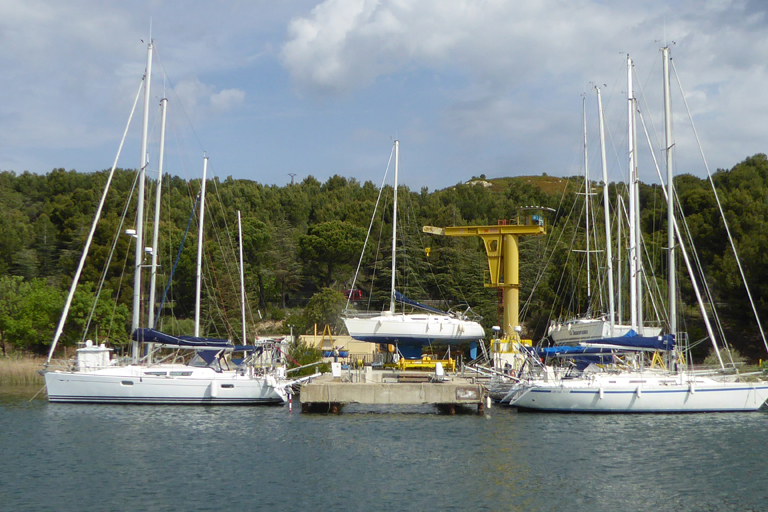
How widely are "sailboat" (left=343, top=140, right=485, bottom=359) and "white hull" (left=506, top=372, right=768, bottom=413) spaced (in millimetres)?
12444

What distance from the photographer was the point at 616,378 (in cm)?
2927

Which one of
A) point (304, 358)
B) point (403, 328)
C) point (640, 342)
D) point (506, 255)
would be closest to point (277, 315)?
point (403, 328)

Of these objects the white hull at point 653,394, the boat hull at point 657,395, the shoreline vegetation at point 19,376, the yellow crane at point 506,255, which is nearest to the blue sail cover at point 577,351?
the white hull at point 653,394

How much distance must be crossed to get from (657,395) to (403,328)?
1533 cm

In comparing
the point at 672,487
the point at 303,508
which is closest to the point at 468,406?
the point at 672,487

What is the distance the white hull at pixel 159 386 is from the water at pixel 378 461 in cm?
177

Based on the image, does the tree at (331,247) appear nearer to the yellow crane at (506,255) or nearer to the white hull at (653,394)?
the yellow crane at (506,255)

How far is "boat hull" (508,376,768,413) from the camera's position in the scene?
2866 cm

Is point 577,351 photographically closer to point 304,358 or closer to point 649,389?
point 649,389

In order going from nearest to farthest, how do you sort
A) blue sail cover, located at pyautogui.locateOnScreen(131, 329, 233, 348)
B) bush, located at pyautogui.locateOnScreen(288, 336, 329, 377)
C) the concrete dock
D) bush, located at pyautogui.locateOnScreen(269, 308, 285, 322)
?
the concrete dock
blue sail cover, located at pyautogui.locateOnScreen(131, 329, 233, 348)
bush, located at pyautogui.locateOnScreen(288, 336, 329, 377)
bush, located at pyautogui.locateOnScreen(269, 308, 285, 322)

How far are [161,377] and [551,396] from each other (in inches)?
622

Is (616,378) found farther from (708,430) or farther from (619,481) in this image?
(619,481)

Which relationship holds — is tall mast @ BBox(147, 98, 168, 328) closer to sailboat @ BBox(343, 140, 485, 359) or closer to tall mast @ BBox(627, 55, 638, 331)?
sailboat @ BBox(343, 140, 485, 359)

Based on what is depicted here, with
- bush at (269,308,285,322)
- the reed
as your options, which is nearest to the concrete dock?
the reed
